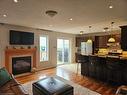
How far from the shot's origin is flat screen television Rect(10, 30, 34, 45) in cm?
559

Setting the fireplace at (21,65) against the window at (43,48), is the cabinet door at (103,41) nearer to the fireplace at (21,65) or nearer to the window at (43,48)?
the window at (43,48)

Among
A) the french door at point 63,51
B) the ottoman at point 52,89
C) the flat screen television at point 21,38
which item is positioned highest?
the flat screen television at point 21,38

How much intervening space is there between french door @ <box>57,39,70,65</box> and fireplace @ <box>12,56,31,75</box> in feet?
9.59

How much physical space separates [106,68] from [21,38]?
4327mm

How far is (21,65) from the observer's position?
5973 mm

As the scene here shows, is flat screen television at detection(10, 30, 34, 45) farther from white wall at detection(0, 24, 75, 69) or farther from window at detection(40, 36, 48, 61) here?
window at detection(40, 36, 48, 61)

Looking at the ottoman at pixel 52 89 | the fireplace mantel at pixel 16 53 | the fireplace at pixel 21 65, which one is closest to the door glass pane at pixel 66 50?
the fireplace mantel at pixel 16 53

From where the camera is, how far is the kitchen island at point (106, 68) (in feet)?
13.7

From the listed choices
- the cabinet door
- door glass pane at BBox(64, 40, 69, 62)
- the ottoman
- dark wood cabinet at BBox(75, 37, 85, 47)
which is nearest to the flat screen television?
the ottoman

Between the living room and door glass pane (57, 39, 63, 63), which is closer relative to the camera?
the living room

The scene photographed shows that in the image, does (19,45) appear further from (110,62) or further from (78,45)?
(78,45)

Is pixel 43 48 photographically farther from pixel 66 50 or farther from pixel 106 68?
pixel 106 68

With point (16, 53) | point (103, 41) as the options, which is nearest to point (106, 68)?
point (103, 41)

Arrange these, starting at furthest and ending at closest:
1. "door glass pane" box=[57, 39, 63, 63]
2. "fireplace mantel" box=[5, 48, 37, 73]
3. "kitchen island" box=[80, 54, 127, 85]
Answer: "door glass pane" box=[57, 39, 63, 63], "fireplace mantel" box=[5, 48, 37, 73], "kitchen island" box=[80, 54, 127, 85]
